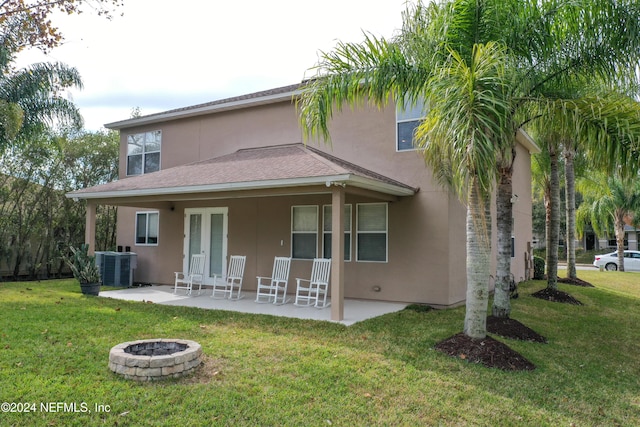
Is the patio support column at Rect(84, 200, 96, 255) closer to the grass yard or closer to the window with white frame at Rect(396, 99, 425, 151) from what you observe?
the grass yard

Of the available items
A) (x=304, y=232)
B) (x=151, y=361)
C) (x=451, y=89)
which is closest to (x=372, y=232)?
(x=304, y=232)

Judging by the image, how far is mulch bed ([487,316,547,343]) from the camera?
22.1ft

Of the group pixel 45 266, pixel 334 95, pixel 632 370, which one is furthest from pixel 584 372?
pixel 45 266

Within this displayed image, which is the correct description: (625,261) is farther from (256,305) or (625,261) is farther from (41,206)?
(41,206)

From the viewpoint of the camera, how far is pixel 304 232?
10742 mm

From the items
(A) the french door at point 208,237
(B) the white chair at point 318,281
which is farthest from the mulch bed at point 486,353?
(A) the french door at point 208,237

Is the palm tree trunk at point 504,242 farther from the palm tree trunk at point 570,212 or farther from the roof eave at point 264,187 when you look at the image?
the palm tree trunk at point 570,212

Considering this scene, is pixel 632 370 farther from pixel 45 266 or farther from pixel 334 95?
Answer: pixel 45 266

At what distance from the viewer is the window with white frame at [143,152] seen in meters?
13.6

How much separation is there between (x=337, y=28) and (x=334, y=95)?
1.34 m

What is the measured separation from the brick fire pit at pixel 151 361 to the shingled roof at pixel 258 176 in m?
3.62

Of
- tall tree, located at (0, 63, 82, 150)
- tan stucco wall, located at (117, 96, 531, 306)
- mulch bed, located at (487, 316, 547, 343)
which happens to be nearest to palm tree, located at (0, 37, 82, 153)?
tall tree, located at (0, 63, 82, 150)

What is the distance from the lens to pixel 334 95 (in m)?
6.82

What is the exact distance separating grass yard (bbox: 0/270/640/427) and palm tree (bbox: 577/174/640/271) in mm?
14597
